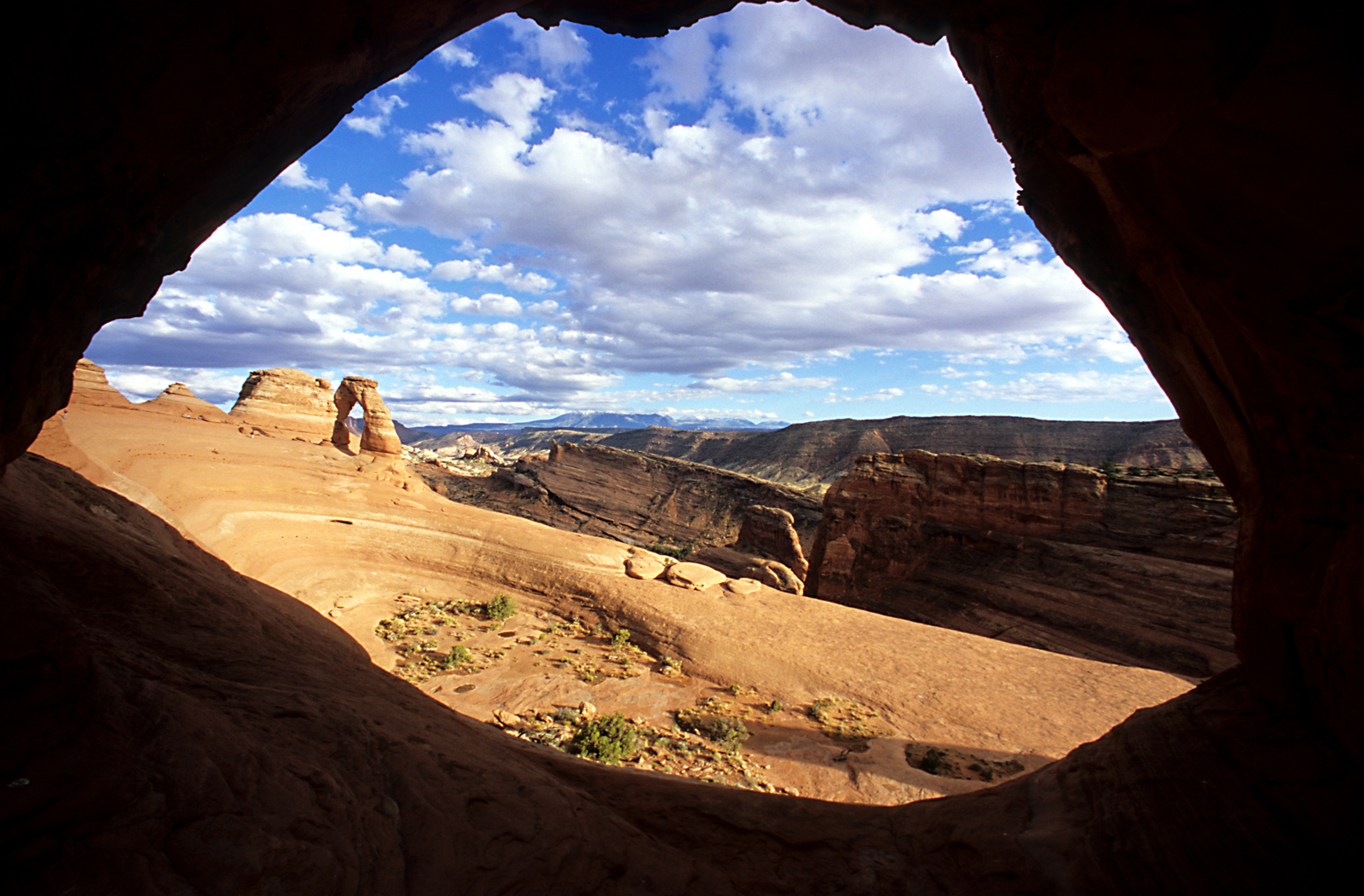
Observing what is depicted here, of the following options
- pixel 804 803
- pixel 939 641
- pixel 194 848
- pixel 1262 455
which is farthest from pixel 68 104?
pixel 939 641

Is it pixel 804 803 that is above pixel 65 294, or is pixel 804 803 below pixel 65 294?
below

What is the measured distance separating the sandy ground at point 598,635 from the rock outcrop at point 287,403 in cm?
944

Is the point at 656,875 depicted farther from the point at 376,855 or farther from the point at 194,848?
the point at 194,848

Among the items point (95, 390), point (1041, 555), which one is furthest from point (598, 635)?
point (95, 390)

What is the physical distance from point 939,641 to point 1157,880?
11695 millimetres

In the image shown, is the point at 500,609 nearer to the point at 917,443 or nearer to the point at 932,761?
the point at 932,761

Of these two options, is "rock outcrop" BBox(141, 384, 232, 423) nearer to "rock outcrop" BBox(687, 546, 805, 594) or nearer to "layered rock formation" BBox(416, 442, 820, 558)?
"layered rock formation" BBox(416, 442, 820, 558)

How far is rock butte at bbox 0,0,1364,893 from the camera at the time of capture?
2.59 m

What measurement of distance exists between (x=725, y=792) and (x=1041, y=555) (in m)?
20.7

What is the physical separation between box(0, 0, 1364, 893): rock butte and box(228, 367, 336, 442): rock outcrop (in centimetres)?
3071

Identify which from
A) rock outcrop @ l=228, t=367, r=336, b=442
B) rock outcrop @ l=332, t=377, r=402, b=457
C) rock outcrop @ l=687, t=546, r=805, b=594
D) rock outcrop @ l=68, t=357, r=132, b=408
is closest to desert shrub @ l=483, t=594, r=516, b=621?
rock outcrop @ l=687, t=546, r=805, b=594

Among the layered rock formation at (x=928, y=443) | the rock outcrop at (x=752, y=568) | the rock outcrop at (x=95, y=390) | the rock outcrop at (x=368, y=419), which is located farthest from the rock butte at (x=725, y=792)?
the layered rock formation at (x=928, y=443)

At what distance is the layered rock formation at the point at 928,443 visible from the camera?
191ft

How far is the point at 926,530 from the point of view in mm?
23906
